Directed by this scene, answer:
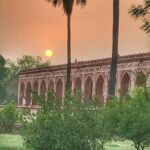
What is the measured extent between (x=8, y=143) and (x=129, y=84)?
81.9 ft

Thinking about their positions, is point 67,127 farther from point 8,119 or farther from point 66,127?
point 8,119

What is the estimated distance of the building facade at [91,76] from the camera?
43.0 m

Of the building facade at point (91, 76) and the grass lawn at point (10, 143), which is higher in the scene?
the building facade at point (91, 76)

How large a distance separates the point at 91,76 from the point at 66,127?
3826 centimetres

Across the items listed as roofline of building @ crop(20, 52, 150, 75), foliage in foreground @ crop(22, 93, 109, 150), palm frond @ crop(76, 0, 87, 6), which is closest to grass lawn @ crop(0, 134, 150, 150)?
foliage in foreground @ crop(22, 93, 109, 150)

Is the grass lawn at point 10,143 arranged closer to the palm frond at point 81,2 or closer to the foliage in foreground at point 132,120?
the foliage in foreground at point 132,120

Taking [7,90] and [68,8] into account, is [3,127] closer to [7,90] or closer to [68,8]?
[68,8]

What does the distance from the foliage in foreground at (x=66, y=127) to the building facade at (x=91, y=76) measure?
19.6m

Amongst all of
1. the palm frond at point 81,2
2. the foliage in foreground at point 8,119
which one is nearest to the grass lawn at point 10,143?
the foliage in foreground at point 8,119

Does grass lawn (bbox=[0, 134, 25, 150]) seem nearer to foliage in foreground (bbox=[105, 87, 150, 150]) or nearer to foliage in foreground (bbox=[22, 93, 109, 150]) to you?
foliage in foreground (bbox=[105, 87, 150, 150])

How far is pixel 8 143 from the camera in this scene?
71.0 feet

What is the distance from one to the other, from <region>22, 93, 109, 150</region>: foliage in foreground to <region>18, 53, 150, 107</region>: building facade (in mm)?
19609

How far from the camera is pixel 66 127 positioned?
13078 millimetres

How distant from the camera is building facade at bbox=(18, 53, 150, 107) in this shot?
43.0 meters
